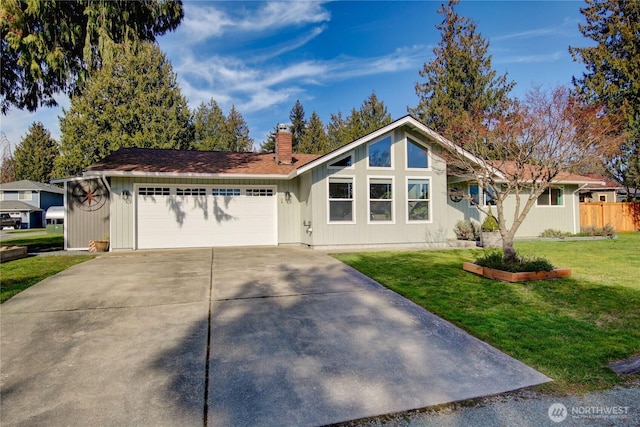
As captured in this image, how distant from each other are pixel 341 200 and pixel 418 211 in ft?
9.75

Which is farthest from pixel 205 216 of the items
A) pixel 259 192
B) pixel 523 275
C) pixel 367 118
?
pixel 367 118

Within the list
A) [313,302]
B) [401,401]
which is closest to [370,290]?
[313,302]

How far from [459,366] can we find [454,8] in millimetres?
30085

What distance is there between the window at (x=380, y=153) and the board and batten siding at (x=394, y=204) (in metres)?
0.15

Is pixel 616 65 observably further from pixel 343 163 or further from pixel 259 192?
pixel 259 192

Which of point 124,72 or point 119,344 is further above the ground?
point 124,72

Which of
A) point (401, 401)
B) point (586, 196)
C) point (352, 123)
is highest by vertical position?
point (352, 123)

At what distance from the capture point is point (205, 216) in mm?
12312

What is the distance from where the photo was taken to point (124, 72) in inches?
1025

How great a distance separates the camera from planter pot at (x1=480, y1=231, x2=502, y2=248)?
40.1 feet

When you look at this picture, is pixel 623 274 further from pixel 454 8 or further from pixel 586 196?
pixel 454 8

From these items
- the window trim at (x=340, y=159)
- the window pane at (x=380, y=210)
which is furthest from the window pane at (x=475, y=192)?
the window trim at (x=340, y=159)

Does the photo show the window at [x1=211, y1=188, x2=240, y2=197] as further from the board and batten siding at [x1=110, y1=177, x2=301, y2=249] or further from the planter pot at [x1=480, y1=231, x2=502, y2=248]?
the planter pot at [x1=480, y1=231, x2=502, y2=248]

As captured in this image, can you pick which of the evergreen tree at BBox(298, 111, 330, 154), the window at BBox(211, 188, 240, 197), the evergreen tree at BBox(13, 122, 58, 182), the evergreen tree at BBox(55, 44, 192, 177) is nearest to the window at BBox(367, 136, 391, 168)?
the window at BBox(211, 188, 240, 197)
